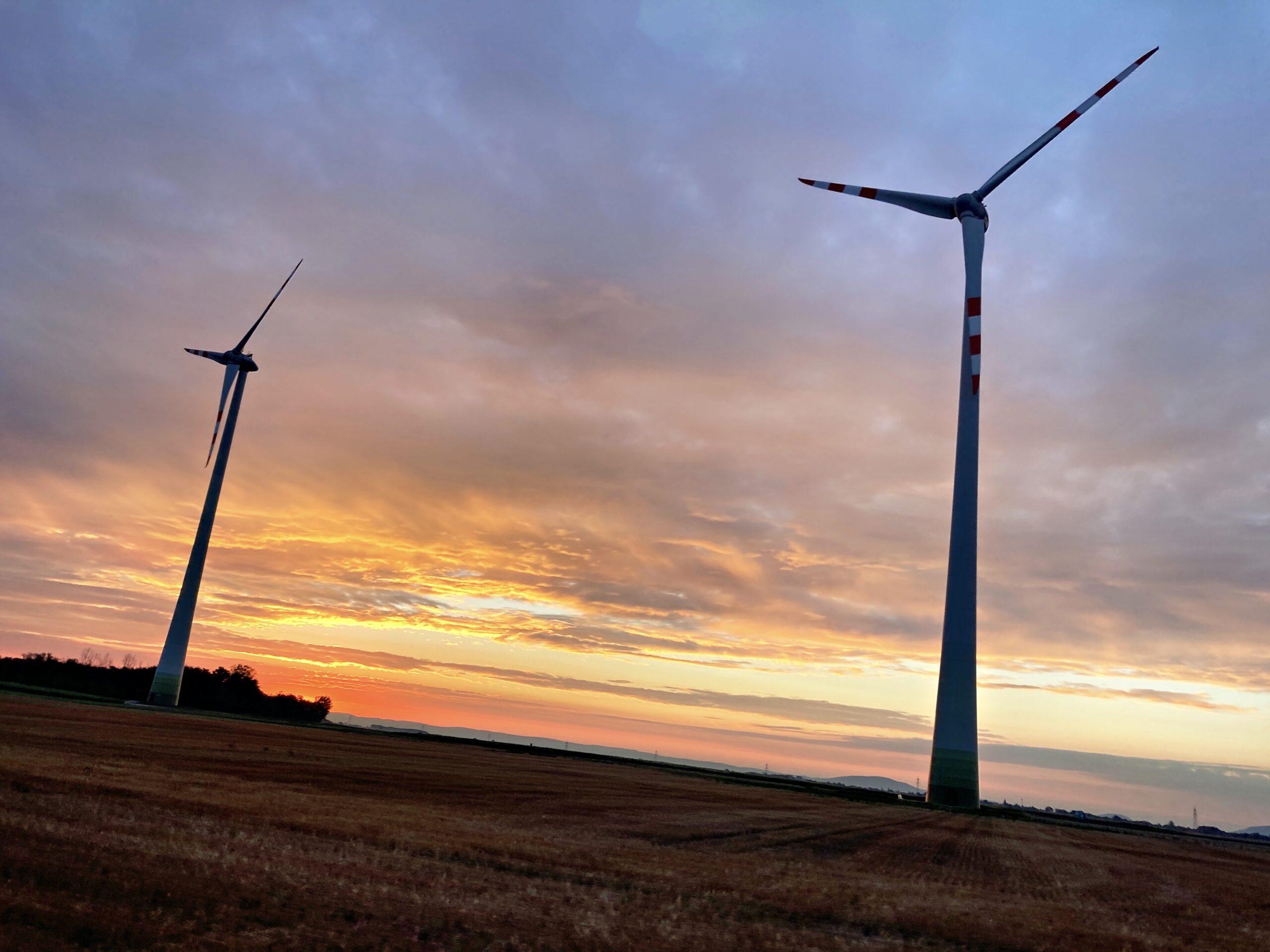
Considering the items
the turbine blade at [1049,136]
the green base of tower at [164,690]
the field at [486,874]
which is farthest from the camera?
the green base of tower at [164,690]

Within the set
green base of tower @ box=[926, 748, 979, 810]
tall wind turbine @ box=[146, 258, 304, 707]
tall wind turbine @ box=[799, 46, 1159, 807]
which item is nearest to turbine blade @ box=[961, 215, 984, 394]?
tall wind turbine @ box=[799, 46, 1159, 807]

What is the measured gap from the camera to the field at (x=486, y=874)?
16.1 m

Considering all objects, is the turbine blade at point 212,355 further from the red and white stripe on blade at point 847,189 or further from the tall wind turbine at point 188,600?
the red and white stripe on blade at point 847,189

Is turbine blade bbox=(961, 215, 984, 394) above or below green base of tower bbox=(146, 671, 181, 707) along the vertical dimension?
above

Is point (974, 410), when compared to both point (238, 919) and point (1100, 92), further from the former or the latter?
point (238, 919)

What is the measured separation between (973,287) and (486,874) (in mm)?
83711

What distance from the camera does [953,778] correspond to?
85.1 meters

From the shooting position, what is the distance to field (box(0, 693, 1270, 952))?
16.1 meters

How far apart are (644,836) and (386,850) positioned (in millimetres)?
14585

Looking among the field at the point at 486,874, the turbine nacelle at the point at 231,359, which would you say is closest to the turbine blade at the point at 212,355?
the turbine nacelle at the point at 231,359

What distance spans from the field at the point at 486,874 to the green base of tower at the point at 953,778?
86.3ft

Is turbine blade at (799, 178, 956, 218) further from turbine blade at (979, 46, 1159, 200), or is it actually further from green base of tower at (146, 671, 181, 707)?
green base of tower at (146, 671, 181, 707)

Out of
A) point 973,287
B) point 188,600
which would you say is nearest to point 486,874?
point 973,287

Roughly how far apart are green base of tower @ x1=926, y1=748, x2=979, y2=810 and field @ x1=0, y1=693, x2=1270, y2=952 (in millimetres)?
26316
